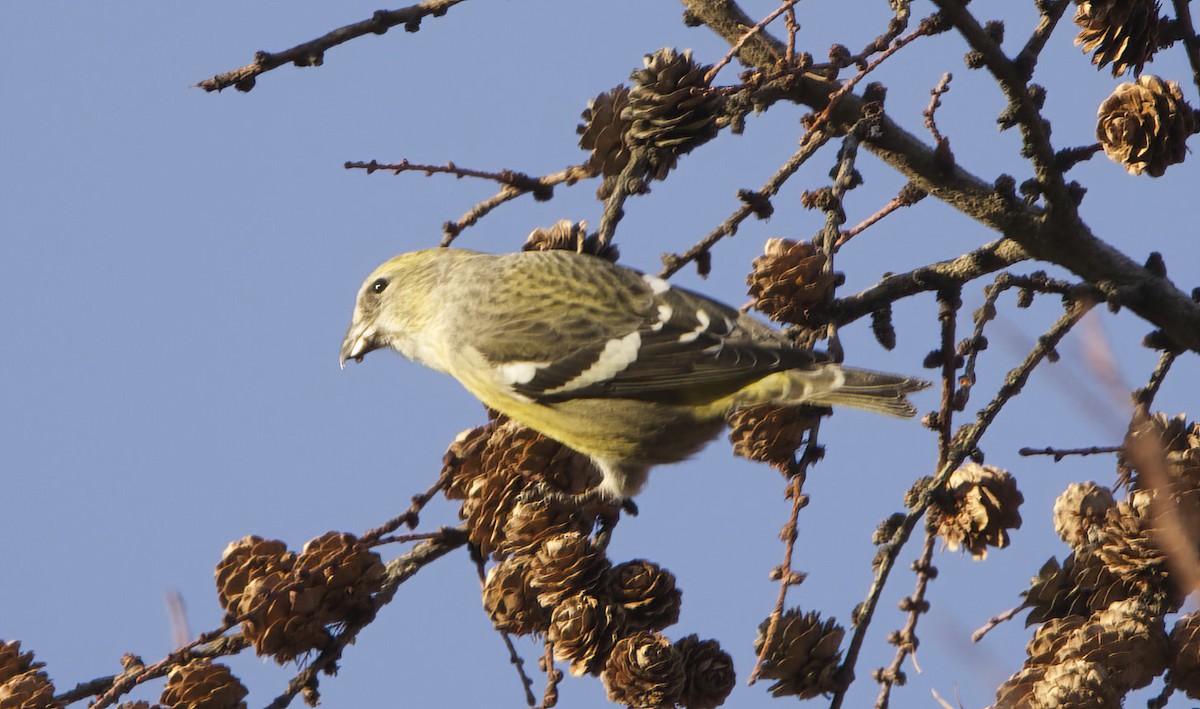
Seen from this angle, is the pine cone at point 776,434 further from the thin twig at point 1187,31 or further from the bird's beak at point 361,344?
the bird's beak at point 361,344

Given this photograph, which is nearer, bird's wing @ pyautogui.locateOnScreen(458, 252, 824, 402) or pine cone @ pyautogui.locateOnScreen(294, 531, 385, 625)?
pine cone @ pyautogui.locateOnScreen(294, 531, 385, 625)

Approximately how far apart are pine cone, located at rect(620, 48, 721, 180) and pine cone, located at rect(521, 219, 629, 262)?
665 millimetres

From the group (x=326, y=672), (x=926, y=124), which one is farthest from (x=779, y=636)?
(x=926, y=124)

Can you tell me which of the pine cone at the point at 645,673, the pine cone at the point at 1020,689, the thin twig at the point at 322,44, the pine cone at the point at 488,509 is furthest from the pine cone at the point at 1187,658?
the thin twig at the point at 322,44

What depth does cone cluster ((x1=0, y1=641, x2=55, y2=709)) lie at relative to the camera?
7.95 ft

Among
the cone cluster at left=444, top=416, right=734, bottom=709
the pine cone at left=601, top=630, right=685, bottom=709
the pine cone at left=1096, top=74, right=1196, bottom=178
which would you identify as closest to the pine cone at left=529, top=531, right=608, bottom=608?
the cone cluster at left=444, top=416, right=734, bottom=709

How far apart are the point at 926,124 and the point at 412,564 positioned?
1669 mm

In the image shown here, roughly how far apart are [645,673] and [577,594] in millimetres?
271

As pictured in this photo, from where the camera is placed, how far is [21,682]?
246cm

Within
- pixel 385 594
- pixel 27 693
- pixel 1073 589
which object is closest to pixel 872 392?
pixel 1073 589

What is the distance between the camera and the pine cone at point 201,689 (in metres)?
2.45

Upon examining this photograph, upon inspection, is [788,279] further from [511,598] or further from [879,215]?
[511,598]

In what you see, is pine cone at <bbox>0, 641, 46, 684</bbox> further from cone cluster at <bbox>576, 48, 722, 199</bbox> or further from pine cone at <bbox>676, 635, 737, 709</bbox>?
cone cluster at <bbox>576, 48, 722, 199</bbox>

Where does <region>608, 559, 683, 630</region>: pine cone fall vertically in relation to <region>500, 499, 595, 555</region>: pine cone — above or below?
below
